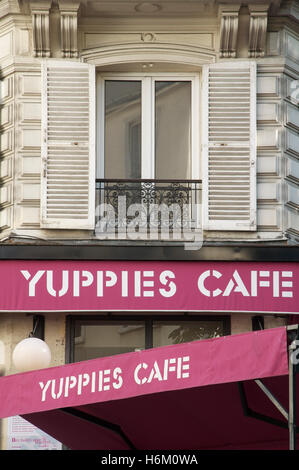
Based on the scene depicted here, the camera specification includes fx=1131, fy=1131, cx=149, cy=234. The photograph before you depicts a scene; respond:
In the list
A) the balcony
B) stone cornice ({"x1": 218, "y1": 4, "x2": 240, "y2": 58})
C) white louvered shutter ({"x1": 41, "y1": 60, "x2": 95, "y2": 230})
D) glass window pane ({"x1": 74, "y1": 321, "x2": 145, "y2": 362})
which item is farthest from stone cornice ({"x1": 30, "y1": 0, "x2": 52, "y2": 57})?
glass window pane ({"x1": 74, "y1": 321, "x2": 145, "y2": 362})

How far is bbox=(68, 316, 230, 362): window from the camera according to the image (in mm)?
14188

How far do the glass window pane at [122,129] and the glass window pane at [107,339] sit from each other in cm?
197

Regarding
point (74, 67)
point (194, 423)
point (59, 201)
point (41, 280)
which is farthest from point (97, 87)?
point (194, 423)

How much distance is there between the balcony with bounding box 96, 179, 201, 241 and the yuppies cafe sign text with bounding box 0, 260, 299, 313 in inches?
25.0

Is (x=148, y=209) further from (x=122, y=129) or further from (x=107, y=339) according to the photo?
(x=107, y=339)

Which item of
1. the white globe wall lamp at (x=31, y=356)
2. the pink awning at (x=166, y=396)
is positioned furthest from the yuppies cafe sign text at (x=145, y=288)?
the pink awning at (x=166, y=396)

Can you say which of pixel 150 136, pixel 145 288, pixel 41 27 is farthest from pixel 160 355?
pixel 41 27

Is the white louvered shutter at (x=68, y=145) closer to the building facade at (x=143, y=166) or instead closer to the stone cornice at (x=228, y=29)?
the building facade at (x=143, y=166)

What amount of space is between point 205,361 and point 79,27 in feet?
24.2

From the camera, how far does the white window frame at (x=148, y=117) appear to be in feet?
48.3

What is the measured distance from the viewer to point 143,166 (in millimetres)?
14703

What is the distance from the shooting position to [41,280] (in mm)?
13812

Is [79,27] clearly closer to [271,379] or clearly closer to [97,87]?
Answer: [97,87]

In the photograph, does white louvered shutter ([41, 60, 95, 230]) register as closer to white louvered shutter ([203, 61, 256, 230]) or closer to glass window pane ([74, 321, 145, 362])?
glass window pane ([74, 321, 145, 362])
